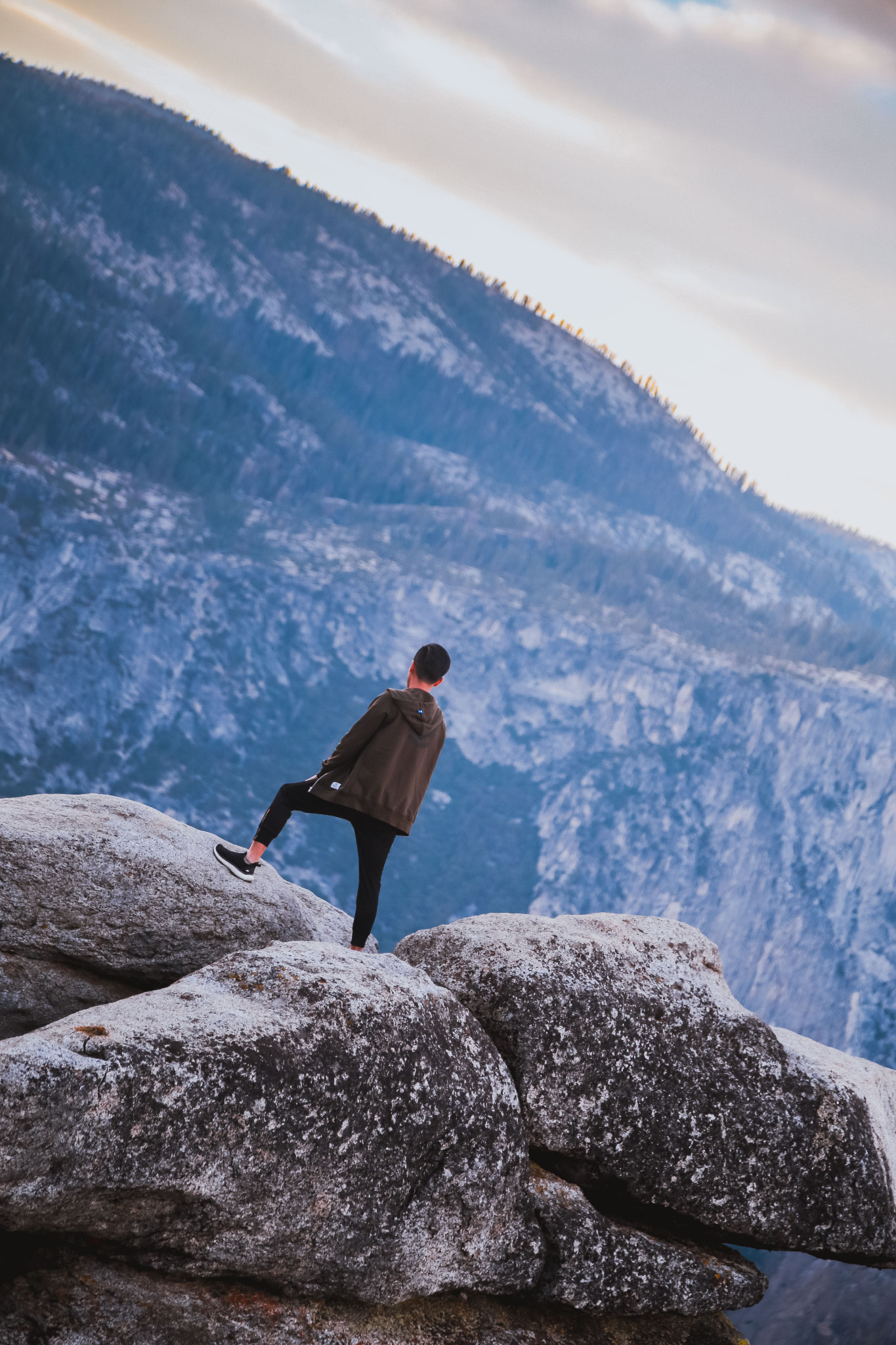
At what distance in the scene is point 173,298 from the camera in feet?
641

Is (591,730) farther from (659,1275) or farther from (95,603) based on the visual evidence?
(659,1275)

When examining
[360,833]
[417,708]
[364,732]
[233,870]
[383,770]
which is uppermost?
[417,708]

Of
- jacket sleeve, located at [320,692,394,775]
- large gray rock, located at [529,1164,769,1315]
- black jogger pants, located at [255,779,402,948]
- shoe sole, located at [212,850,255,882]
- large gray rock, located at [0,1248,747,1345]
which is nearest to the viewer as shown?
large gray rock, located at [0,1248,747,1345]

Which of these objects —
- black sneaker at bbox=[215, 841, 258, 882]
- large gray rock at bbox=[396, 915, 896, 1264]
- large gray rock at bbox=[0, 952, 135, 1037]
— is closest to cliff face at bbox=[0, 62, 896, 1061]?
black sneaker at bbox=[215, 841, 258, 882]

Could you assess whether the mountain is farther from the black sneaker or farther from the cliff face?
the black sneaker

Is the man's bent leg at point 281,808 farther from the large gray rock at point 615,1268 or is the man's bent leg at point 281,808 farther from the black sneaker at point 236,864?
the large gray rock at point 615,1268

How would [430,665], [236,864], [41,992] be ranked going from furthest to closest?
[236,864] → [430,665] → [41,992]

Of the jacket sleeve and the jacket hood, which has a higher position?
the jacket hood

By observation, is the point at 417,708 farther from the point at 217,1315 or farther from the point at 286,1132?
the point at 217,1315

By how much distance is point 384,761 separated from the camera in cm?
1003

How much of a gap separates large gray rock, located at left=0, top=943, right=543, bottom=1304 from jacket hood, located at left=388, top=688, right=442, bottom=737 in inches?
88.7

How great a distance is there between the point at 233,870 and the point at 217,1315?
4436 millimetres

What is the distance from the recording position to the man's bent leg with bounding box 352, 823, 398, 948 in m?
10.2

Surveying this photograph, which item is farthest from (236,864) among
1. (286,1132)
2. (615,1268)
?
(615,1268)
